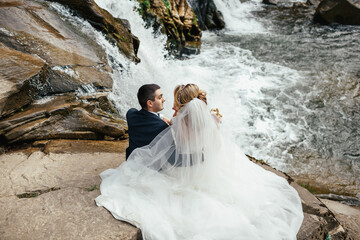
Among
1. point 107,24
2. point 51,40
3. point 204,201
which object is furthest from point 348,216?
point 107,24

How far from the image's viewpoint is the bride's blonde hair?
2.81 meters

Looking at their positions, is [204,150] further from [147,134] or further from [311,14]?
[311,14]

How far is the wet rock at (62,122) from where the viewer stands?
3.93 metres

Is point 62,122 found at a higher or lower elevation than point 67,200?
higher

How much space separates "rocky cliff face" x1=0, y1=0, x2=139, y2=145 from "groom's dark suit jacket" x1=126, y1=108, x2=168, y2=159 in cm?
161

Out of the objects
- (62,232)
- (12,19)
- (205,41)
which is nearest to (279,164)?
(62,232)

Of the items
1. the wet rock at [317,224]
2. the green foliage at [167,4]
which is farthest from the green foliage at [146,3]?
the wet rock at [317,224]

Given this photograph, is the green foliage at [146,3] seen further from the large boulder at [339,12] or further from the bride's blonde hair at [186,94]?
the large boulder at [339,12]

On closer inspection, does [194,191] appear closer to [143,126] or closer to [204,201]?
[204,201]

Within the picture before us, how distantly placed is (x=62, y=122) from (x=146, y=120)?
1.97 meters

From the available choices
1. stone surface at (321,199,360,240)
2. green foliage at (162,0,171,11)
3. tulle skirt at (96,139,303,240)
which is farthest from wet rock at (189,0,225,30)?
tulle skirt at (96,139,303,240)

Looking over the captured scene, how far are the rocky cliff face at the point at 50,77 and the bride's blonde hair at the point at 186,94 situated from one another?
2.16 m

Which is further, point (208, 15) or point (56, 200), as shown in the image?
point (208, 15)

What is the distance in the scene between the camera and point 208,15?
44.4ft
